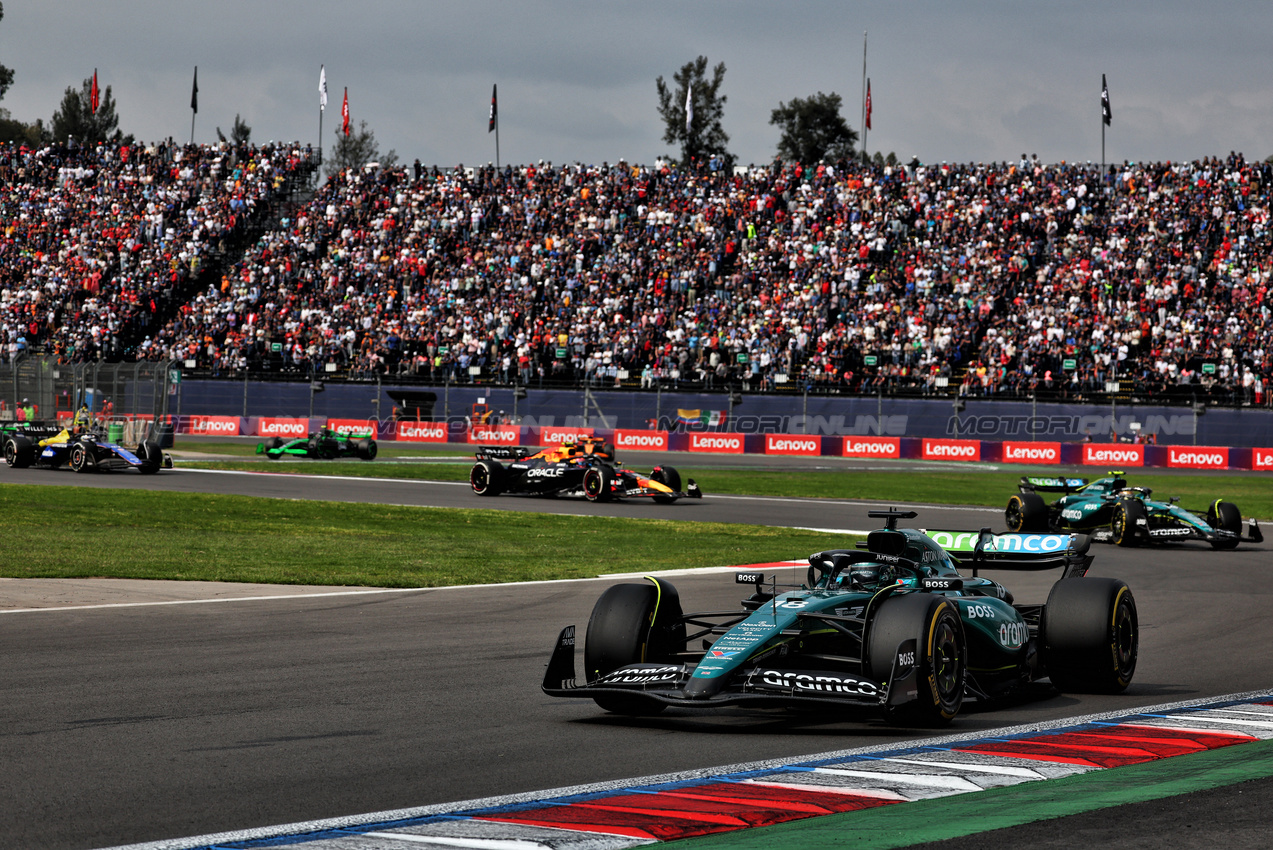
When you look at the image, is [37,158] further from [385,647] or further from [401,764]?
[401,764]

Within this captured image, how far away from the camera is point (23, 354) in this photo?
54.8 m

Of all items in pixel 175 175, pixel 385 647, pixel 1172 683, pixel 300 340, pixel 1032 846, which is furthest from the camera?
pixel 175 175

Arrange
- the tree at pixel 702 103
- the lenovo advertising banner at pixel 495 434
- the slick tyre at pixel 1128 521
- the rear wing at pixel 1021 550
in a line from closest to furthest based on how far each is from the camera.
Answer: the rear wing at pixel 1021 550 → the slick tyre at pixel 1128 521 → the lenovo advertising banner at pixel 495 434 → the tree at pixel 702 103

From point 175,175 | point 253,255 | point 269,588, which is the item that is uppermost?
point 175,175

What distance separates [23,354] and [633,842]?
54.6 meters

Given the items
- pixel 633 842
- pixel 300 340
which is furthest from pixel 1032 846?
pixel 300 340

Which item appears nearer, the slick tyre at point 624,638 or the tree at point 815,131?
the slick tyre at point 624,638

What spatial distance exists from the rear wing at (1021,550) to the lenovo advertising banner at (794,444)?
3574 cm

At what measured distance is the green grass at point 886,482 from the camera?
105ft

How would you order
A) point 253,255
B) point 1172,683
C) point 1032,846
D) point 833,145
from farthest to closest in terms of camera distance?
1. point 833,145
2. point 253,255
3. point 1172,683
4. point 1032,846

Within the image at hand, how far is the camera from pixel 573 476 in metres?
30.2

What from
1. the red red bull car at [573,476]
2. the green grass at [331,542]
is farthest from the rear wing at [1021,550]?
the red red bull car at [573,476]

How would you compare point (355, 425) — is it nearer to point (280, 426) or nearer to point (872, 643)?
point (280, 426)

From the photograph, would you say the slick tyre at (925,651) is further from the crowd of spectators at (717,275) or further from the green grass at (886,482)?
the crowd of spectators at (717,275)
